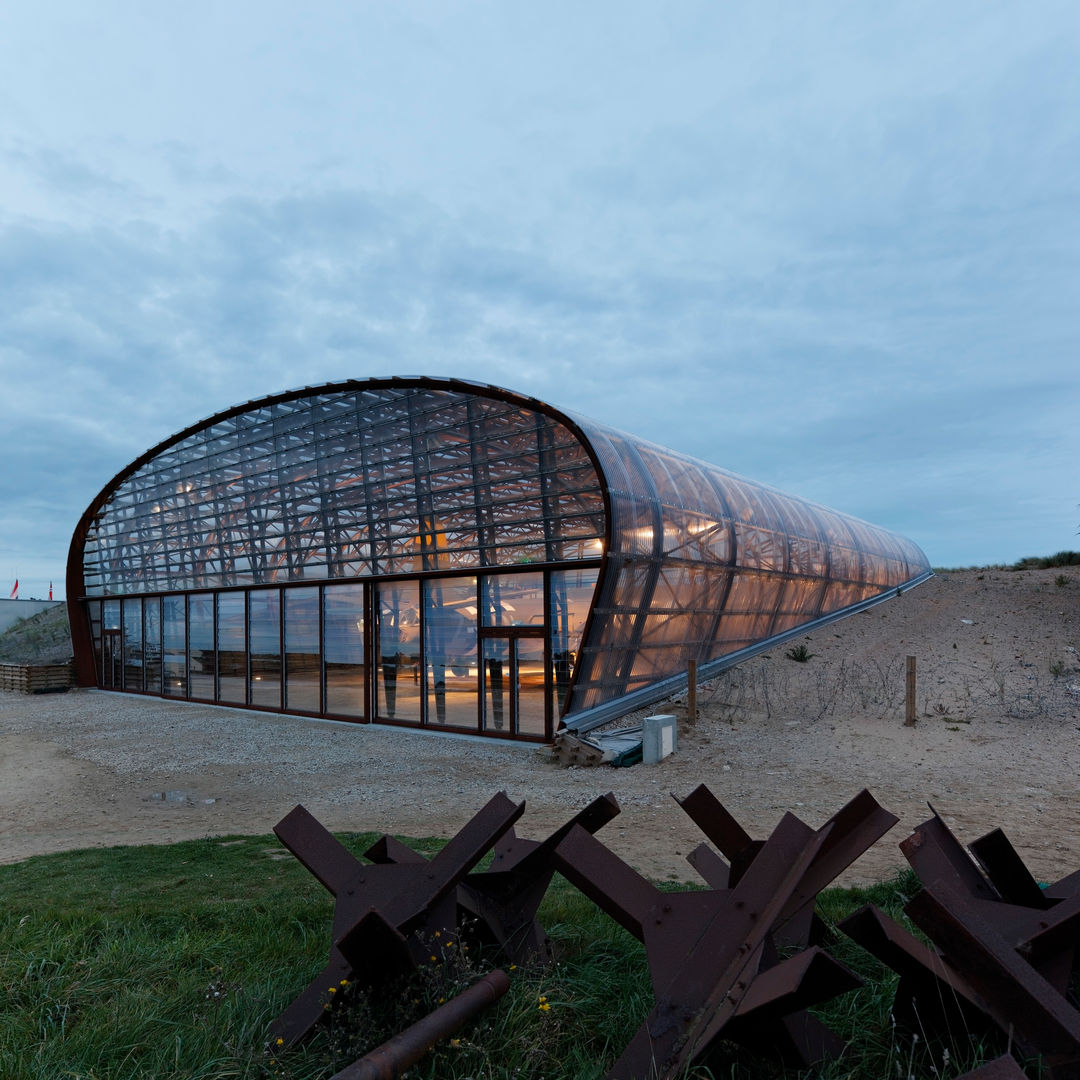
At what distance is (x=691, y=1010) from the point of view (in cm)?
272

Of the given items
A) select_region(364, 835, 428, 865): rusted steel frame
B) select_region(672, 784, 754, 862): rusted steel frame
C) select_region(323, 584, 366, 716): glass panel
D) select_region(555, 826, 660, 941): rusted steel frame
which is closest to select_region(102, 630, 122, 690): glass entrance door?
select_region(323, 584, 366, 716): glass panel

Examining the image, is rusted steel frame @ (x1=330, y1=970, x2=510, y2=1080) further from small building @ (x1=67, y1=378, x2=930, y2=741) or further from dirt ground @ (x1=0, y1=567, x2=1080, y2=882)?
small building @ (x1=67, y1=378, x2=930, y2=741)

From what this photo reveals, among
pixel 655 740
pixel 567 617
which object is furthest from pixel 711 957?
pixel 567 617

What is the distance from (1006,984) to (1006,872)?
147 centimetres

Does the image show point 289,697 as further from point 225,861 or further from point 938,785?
point 938,785

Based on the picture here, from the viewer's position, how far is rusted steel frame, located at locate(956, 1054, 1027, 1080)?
1993 millimetres

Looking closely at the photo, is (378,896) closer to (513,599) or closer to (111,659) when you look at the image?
(513,599)

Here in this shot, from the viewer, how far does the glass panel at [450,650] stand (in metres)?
18.2

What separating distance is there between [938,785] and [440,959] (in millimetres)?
10219

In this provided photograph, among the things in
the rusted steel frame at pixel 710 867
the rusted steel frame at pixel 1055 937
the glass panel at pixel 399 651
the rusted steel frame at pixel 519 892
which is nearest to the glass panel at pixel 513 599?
the glass panel at pixel 399 651

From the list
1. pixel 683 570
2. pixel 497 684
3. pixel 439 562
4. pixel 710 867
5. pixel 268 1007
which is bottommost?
pixel 497 684

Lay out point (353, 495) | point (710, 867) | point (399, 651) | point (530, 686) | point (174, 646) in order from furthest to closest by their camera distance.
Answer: point (174, 646) < point (353, 495) < point (399, 651) < point (530, 686) < point (710, 867)

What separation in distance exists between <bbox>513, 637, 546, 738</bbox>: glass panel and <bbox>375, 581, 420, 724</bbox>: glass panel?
11.4ft

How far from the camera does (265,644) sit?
23.7 meters
